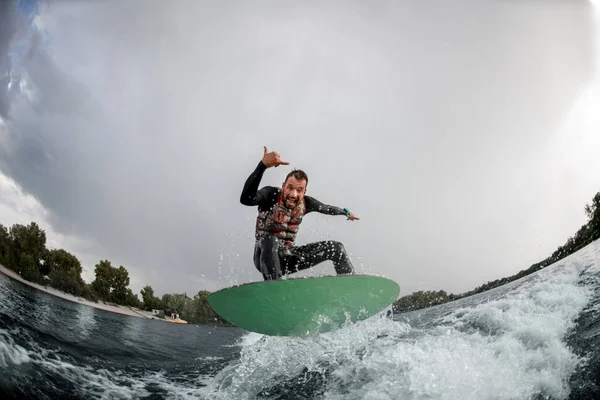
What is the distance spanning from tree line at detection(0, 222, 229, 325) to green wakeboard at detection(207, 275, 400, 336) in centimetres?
16

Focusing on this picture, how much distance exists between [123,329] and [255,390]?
80 cm

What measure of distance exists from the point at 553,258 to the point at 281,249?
156 cm

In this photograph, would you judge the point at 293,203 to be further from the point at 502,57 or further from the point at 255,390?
the point at 502,57

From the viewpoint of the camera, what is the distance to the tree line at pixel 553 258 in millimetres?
1938

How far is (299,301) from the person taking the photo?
181cm

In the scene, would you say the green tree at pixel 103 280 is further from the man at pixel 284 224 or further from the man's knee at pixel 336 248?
the man's knee at pixel 336 248

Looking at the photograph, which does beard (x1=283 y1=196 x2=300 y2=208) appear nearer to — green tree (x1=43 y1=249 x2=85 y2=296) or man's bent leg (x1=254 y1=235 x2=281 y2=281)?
man's bent leg (x1=254 y1=235 x2=281 y2=281)

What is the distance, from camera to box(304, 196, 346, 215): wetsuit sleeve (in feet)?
5.86

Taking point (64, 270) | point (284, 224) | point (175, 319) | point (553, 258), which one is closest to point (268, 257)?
point (284, 224)

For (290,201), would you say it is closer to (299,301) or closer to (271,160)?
(271,160)

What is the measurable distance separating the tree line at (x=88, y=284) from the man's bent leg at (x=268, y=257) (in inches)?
12.1

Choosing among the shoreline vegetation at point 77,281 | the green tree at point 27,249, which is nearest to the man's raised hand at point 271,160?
the shoreline vegetation at point 77,281

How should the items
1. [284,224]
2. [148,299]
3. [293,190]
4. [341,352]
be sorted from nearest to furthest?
1. [148,299]
2. [293,190]
3. [284,224]
4. [341,352]

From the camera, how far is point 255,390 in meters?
1.95
